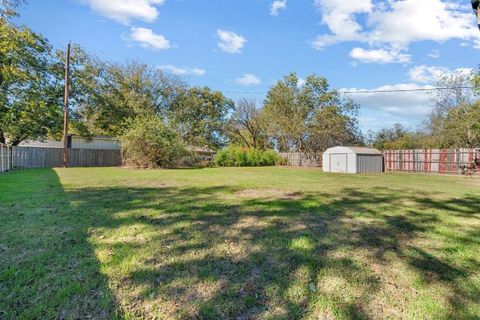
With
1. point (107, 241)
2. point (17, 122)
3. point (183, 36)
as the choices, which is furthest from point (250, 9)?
point (17, 122)

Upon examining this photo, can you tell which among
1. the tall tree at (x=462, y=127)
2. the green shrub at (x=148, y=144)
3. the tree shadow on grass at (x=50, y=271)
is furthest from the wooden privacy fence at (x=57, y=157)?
the tall tree at (x=462, y=127)

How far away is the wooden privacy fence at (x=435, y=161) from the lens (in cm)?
1669

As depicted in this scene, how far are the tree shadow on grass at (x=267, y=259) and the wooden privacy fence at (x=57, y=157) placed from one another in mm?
17249

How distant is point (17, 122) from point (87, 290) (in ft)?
67.6

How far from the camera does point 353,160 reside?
18.8 metres

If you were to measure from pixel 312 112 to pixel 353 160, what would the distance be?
35.7 ft

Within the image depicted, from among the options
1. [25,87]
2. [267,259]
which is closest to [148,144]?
[25,87]

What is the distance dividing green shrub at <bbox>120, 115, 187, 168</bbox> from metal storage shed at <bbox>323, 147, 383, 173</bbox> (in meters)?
10.4

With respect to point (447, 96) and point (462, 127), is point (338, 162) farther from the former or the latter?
point (447, 96)

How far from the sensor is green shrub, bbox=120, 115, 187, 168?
1838 cm

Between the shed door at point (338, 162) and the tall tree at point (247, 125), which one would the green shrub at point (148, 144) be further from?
the tall tree at point (247, 125)

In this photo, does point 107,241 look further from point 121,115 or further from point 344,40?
point 121,115

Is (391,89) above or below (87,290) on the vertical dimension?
above

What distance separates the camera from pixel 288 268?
2654 millimetres
